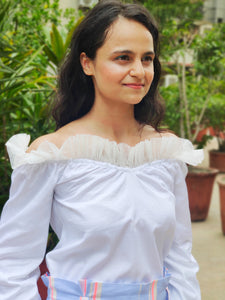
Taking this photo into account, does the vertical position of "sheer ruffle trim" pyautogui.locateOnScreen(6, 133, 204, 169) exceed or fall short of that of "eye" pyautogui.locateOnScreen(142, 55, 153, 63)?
it falls short

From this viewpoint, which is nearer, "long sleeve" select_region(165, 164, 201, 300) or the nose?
the nose

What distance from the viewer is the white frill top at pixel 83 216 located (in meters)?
1.07

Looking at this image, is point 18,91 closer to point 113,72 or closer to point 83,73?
point 83,73

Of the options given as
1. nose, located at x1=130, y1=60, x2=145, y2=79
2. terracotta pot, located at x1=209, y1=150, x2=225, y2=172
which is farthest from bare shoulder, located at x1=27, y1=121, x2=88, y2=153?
terracotta pot, located at x1=209, y1=150, x2=225, y2=172

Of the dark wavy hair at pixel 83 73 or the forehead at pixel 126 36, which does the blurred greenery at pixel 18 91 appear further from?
the forehead at pixel 126 36

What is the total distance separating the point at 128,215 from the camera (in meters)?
1.07

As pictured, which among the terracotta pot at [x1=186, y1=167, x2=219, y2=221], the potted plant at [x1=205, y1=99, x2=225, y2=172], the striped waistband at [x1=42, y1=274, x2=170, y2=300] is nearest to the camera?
the striped waistband at [x1=42, y1=274, x2=170, y2=300]

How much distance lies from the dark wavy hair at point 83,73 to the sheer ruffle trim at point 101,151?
0.48ft

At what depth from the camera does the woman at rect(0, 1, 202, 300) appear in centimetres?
107

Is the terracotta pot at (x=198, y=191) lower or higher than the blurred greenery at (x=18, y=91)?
lower

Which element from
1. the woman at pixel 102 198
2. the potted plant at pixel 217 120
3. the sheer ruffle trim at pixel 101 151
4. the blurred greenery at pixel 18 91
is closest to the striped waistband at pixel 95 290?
the woman at pixel 102 198

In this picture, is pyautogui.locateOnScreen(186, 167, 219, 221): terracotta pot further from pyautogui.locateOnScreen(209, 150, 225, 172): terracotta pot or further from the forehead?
the forehead

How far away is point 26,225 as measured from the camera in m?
1.09

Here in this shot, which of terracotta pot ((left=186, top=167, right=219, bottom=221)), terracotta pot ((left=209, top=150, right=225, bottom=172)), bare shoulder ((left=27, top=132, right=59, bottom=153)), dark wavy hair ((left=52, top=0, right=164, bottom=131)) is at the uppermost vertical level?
dark wavy hair ((left=52, top=0, right=164, bottom=131))
